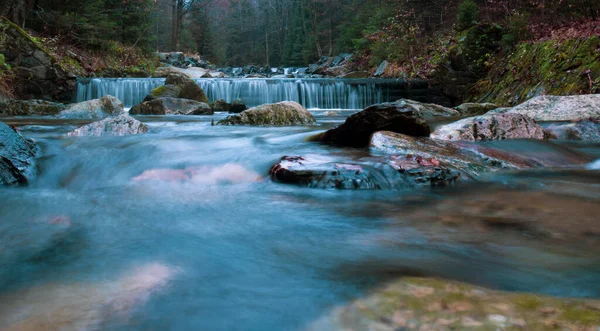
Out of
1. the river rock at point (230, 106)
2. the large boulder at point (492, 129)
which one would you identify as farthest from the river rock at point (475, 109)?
the river rock at point (230, 106)

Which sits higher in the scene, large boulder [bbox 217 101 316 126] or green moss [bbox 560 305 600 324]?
large boulder [bbox 217 101 316 126]

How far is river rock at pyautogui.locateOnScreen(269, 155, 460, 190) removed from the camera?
3783 millimetres

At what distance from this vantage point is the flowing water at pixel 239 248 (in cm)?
173

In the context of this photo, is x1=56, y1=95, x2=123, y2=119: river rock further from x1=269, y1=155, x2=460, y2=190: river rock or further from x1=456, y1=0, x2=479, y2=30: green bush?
x1=456, y1=0, x2=479, y2=30: green bush

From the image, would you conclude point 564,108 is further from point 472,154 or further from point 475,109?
point 472,154

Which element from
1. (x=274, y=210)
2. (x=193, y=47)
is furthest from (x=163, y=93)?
(x=193, y=47)

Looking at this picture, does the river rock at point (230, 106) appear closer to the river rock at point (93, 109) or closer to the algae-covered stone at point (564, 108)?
the river rock at point (93, 109)

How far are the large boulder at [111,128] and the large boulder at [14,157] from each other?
1464mm

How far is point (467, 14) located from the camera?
46.2ft

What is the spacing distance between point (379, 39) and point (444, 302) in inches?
779

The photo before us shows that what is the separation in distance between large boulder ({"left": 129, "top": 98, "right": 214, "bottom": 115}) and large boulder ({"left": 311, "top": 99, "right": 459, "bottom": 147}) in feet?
21.2

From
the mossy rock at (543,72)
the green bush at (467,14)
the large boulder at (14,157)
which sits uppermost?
the green bush at (467,14)

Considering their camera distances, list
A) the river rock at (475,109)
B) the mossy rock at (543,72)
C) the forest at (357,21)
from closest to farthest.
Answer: the mossy rock at (543,72)
the river rock at (475,109)
the forest at (357,21)

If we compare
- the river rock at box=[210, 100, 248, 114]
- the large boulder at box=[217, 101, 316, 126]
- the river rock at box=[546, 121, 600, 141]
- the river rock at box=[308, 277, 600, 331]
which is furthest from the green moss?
the river rock at box=[210, 100, 248, 114]
